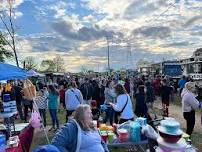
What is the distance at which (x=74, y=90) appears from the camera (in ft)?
48.4

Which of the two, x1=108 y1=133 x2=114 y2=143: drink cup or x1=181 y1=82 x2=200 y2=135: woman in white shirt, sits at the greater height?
x1=181 y1=82 x2=200 y2=135: woman in white shirt

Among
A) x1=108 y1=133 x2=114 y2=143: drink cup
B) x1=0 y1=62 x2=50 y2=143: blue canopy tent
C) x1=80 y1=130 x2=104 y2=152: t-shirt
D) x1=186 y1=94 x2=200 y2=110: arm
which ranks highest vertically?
x1=0 y1=62 x2=50 y2=143: blue canopy tent

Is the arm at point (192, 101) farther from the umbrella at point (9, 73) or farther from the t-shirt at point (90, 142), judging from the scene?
the t-shirt at point (90, 142)

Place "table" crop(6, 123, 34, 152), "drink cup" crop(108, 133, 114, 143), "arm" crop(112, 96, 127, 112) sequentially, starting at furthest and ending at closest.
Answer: "arm" crop(112, 96, 127, 112), "drink cup" crop(108, 133, 114, 143), "table" crop(6, 123, 34, 152)

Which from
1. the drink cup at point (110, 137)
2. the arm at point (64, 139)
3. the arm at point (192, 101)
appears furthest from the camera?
the arm at point (192, 101)

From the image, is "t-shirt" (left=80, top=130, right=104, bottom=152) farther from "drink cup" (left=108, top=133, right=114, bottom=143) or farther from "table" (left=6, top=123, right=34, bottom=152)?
"drink cup" (left=108, top=133, right=114, bottom=143)

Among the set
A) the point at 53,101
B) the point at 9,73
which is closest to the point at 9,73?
the point at 9,73

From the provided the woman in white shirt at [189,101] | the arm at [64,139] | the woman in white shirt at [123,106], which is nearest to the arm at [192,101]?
the woman in white shirt at [189,101]

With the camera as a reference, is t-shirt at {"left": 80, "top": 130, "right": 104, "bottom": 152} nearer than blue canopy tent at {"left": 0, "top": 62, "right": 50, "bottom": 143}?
Yes

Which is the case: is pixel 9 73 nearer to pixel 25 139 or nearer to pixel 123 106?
pixel 25 139

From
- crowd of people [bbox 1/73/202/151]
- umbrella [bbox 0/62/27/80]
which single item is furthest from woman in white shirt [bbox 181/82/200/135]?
umbrella [bbox 0/62/27/80]

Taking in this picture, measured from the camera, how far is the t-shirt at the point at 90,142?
6.46 metres

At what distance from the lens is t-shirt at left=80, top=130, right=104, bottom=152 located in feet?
21.2

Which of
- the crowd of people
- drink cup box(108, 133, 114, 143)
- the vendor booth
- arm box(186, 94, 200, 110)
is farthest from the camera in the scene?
arm box(186, 94, 200, 110)
